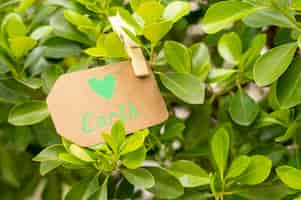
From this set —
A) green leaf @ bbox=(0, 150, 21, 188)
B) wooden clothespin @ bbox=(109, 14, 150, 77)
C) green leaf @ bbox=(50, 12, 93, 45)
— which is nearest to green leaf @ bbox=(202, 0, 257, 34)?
wooden clothespin @ bbox=(109, 14, 150, 77)

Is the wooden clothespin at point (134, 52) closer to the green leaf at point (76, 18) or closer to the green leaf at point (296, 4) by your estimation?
the green leaf at point (76, 18)

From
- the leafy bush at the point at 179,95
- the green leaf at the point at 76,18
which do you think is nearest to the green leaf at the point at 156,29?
the leafy bush at the point at 179,95

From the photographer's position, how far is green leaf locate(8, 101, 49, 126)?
802mm

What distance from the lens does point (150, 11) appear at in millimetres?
708

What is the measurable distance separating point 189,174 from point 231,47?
20cm

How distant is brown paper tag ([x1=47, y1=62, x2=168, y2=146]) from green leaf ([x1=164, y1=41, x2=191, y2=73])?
0.12 feet

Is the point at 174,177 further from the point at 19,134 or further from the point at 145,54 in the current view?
the point at 19,134

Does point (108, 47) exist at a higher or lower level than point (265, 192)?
higher

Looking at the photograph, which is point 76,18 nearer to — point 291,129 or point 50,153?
point 50,153

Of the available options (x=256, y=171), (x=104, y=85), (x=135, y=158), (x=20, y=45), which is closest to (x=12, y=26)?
(x=20, y=45)

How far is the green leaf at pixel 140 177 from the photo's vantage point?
27.6 inches

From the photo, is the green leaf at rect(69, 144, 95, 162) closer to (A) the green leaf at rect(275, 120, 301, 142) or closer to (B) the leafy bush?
(B) the leafy bush

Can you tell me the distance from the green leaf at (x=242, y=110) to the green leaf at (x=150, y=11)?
193mm

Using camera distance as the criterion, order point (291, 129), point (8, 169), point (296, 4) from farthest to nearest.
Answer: point (8, 169), point (291, 129), point (296, 4)
